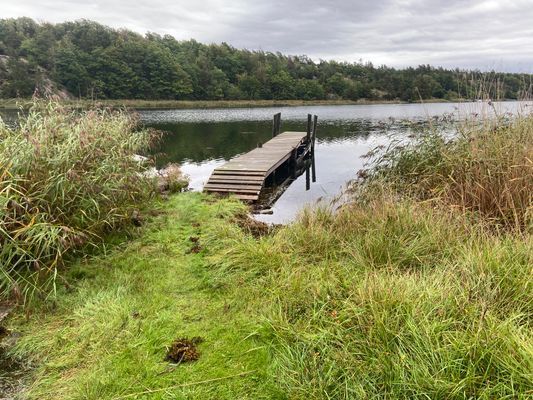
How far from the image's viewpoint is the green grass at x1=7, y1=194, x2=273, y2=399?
2.41 metres

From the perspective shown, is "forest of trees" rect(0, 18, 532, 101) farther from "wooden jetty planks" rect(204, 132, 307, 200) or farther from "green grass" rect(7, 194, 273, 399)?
"green grass" rect(7, 194, 273, 399)

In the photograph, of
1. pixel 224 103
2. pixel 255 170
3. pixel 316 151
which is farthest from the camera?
pixel 224 103

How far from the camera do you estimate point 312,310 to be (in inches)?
114

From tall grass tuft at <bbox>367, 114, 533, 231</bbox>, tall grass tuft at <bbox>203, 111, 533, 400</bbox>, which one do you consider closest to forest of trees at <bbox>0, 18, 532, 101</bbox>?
tall grass tuft at <bbox>367, 114, 533, 231</bbox>

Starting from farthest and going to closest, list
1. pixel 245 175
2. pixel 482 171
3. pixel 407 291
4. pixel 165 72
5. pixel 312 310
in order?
pixel 165 72
pixel 245 175
pixel 482 171
pixel 312 310
pixel 407 291

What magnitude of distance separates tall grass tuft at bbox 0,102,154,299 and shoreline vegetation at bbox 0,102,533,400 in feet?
0.96

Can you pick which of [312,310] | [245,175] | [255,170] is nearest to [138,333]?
[312,310]

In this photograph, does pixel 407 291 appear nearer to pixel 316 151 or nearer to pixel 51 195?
pixel 51 195

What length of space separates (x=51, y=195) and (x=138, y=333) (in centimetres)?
218

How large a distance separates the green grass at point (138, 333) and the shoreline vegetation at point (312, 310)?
0.5 inches

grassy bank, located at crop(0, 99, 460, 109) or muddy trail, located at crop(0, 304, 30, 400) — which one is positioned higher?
grassy bank, located at crop(0, 99, 460, 109)

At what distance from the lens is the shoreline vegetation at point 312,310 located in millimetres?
2164

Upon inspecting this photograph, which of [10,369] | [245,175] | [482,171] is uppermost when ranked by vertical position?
[482,171]

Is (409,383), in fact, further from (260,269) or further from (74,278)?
(74,278)
